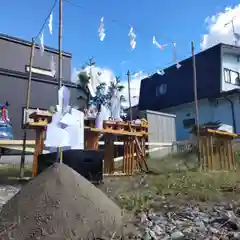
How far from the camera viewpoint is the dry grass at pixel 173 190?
3.37 m

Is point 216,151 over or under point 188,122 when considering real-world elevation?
under

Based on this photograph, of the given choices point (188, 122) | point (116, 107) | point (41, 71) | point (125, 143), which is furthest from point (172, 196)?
point (188, 122)

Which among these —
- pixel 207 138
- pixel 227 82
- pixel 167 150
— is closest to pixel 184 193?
pixel 207 138

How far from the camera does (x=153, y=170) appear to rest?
588 centimetres

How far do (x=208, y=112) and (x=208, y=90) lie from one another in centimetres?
138

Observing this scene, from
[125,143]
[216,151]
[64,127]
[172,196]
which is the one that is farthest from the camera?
[216,151]

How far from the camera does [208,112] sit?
18422mm

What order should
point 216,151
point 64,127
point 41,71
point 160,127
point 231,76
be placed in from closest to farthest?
point 64,127, point 216,151, point 160,127, point 41,71, point 231,76

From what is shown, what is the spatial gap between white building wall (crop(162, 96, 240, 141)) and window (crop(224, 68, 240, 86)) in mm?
1784

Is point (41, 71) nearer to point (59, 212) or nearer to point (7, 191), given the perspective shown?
point (7, 191)

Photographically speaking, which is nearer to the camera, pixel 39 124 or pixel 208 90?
pixel 39 124

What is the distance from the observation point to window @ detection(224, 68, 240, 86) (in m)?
18.5

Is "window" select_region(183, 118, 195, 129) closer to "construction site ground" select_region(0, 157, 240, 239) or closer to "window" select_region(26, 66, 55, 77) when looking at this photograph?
"window" select_region(26, 66, 55, 77)

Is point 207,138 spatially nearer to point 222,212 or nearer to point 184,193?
point 184,193
